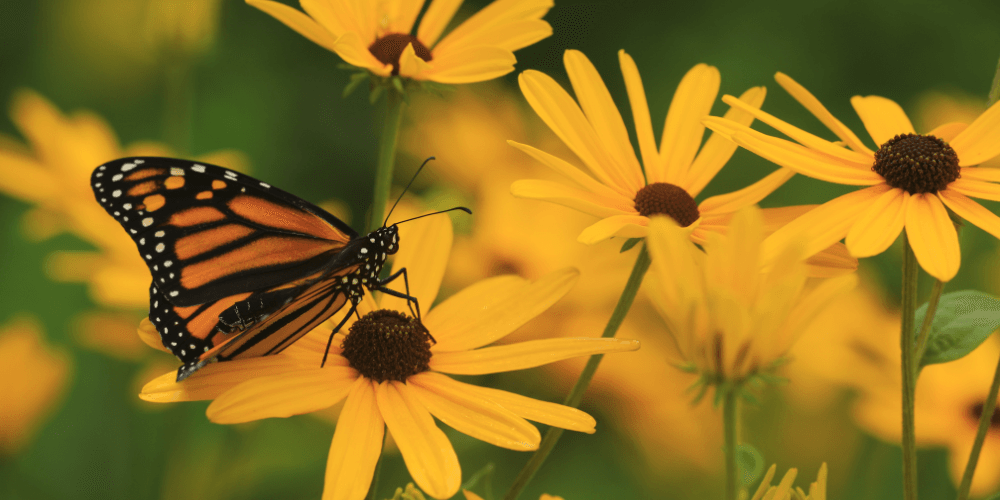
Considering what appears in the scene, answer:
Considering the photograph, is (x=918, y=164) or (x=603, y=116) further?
(x=603, y=116)

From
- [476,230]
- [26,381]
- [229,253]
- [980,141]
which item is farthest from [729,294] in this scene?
[26,381]

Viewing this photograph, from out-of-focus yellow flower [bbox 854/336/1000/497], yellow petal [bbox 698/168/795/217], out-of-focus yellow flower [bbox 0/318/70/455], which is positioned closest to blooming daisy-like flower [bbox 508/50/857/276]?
yellow petal [bbox 698/168/795/217]

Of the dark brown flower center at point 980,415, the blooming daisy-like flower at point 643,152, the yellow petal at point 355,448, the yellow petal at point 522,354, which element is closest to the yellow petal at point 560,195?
the blooming daisy-like flower at point 643,152

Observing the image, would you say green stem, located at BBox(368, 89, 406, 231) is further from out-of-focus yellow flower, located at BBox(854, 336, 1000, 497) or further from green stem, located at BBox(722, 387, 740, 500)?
out-of-focus yellow flower, located at BBox(854, 336, 1000, 497)

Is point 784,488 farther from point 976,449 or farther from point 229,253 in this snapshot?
point 229,253

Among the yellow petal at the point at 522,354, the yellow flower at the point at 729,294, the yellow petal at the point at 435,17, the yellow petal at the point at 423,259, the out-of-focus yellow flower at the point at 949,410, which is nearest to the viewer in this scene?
the yellow flower at the point at 729,294

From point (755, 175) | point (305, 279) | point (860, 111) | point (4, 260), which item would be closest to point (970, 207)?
point (860, 111)

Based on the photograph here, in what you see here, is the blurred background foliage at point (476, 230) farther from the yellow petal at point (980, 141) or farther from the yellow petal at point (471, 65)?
the yellow petal at point (980, 141)
